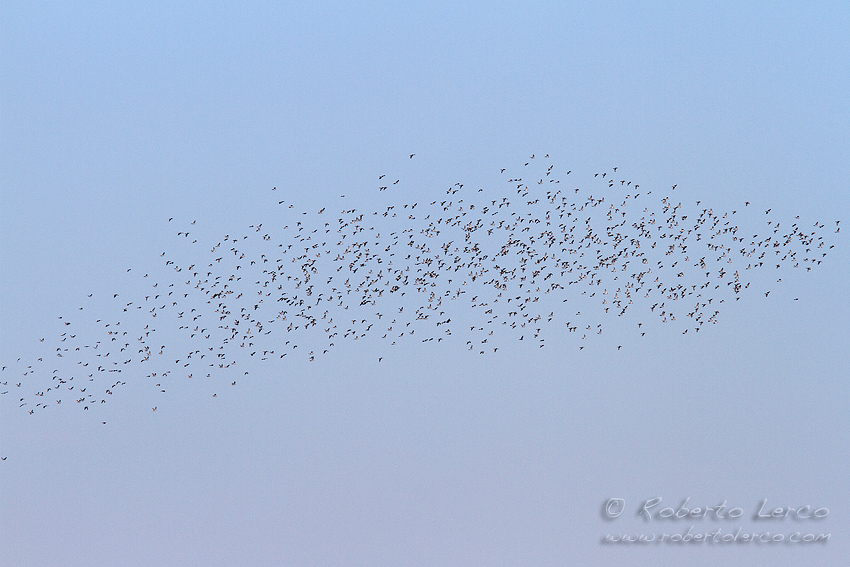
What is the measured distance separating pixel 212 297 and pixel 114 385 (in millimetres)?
3690

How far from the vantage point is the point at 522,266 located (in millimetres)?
32688

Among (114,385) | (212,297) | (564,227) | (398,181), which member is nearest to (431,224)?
(398,181)

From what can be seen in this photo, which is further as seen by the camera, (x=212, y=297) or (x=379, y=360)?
(x=212, y=297)

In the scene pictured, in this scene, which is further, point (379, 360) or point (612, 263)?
point (612, 263)

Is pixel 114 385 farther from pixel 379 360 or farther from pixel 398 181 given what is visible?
pixel 398 181

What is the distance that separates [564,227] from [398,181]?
16.8 ft

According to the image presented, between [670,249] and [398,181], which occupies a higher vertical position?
[398,181]

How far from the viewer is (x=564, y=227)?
3309 cm

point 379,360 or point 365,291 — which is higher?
point 365,291

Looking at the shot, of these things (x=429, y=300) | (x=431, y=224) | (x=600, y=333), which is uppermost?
(x=431, y=224)

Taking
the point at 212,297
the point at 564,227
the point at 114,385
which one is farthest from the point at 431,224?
the point at 114,385

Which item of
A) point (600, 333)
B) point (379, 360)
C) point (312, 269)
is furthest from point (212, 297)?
point (600, 333)

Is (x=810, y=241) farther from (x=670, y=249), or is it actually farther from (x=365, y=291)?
(x=365, y=291)

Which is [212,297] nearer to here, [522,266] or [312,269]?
[312,269]
